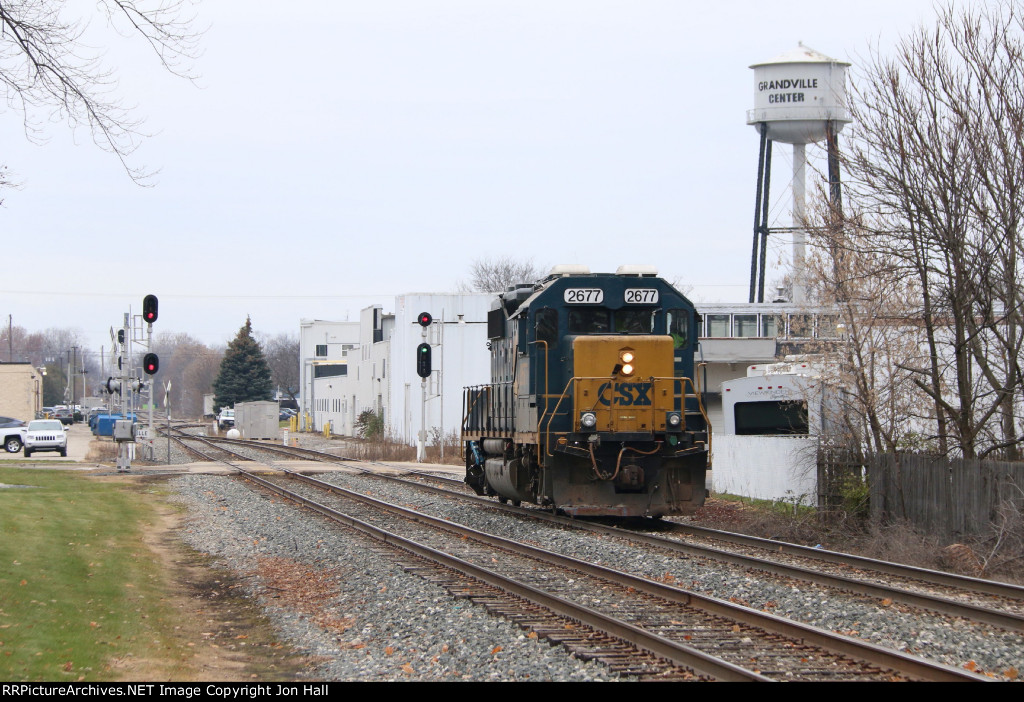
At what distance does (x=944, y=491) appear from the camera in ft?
51.7

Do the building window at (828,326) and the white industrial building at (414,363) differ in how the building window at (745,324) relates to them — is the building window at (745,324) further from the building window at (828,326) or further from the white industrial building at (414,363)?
the building window at (828,326)

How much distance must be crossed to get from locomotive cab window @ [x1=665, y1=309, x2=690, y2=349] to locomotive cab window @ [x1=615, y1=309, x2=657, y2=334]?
0.98 ft

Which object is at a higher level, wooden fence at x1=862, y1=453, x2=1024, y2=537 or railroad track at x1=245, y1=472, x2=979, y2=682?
wooden fence at x1=862, y1=453, x2=1024, y2=537

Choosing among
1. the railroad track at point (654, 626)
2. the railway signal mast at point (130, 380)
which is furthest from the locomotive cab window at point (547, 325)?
the railway signal mast at point (130, 380)

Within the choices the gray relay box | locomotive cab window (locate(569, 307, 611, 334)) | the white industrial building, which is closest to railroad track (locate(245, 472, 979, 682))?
locomotive cab window (locate(569, 307, 611, 334))

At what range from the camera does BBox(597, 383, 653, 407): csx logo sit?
17047 mm

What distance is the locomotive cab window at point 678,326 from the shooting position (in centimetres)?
1795

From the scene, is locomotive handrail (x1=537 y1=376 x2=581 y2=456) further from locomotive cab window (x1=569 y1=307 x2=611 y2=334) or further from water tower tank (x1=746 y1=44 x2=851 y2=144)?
water tower tank (x1=746 y1=44 x2=851 y2=144)

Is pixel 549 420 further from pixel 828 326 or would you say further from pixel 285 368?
pixel 285 368

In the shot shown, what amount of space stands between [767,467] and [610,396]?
6738mm

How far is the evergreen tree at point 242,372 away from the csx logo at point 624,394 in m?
87.4

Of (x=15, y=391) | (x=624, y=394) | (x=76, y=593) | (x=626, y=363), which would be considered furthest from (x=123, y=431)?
(x=15, y=391)

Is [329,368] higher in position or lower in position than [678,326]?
higher
